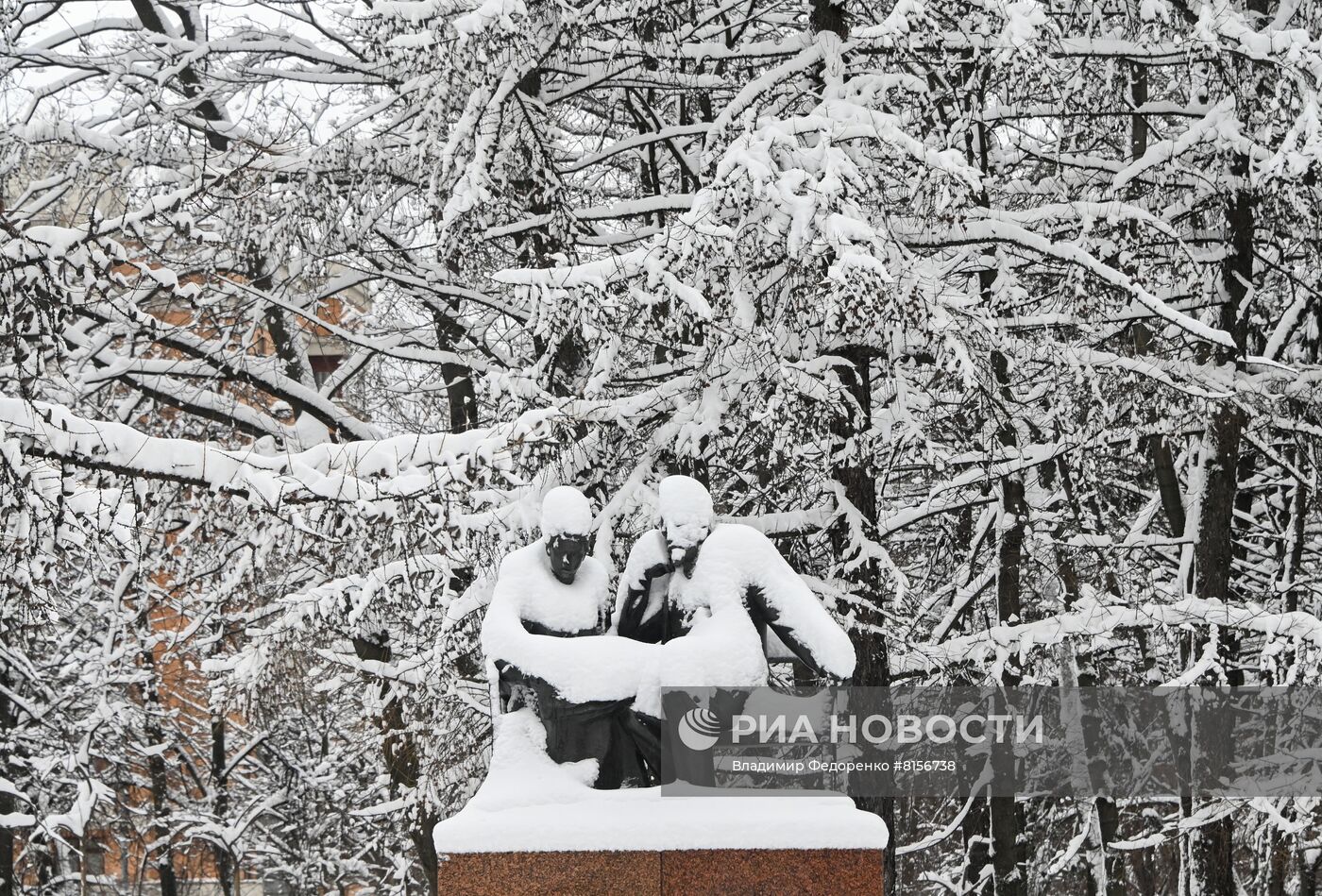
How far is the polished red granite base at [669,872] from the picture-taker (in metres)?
5.11

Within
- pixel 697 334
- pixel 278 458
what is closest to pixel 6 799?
pixel 278 458

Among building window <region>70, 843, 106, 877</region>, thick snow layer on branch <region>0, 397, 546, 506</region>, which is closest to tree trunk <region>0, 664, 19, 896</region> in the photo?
building window <region>70, 843, 106, 877</region>

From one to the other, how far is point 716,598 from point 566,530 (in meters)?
0.64

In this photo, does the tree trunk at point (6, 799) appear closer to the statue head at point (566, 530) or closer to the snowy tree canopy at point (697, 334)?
the snowy tree canopy at point (697, 334)

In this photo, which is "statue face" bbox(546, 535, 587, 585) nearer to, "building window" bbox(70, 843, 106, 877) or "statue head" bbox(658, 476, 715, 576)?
"statue head" bbox(658, 476, 715, 576)

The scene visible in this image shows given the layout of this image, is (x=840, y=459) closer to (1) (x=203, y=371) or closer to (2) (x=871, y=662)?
(2) (x=871, y=662)

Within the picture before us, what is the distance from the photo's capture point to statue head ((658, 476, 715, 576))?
18.1 ft

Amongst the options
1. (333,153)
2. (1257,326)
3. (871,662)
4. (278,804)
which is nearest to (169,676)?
(278,804)

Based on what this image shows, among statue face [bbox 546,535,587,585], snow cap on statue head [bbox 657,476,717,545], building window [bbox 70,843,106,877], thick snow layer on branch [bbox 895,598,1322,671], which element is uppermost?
snow cap on statue head [bbox 657,476,717,545]

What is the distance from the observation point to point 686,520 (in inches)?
218

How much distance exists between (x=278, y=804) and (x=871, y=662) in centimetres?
1044

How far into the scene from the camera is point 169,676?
2041cm

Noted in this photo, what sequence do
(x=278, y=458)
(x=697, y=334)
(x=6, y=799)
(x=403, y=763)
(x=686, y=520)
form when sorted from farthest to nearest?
(x=6, y=799) → (x=403, y=763) → (x=697, y=334) → (x=278, y=458) → (x=686, y=520)

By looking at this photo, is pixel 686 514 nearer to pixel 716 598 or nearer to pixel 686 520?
pixel 686 520
